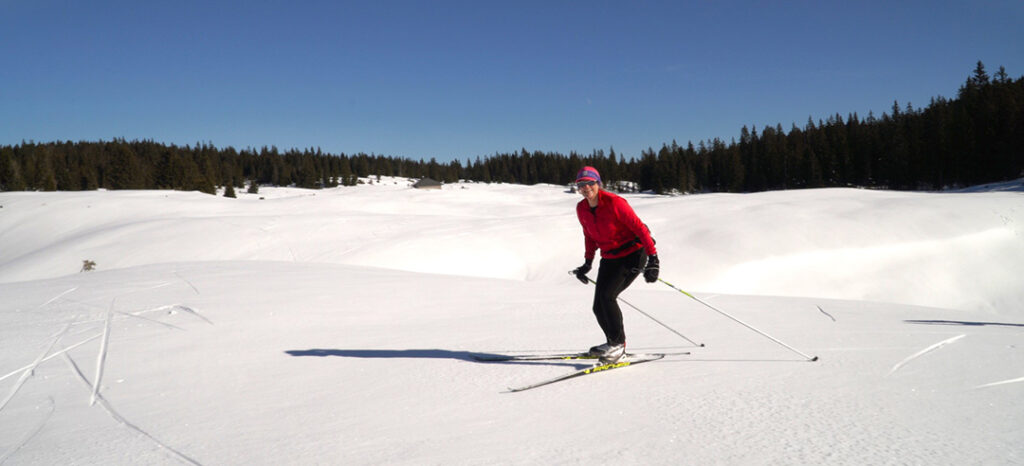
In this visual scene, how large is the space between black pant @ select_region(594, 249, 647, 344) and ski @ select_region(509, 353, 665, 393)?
21cm

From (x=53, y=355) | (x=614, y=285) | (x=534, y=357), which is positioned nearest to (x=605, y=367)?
(x=614, y=285)

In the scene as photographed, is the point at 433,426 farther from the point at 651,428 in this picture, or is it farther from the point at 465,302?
the point at 465,302

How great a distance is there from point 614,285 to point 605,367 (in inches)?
30.2

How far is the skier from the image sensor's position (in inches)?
187

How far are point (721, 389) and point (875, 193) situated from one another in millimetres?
23437

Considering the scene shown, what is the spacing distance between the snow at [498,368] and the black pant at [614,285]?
0.43 meters

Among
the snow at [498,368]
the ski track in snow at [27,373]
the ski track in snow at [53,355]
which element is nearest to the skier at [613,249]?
the snow at [498,368]

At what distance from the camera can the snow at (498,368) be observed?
118 inches

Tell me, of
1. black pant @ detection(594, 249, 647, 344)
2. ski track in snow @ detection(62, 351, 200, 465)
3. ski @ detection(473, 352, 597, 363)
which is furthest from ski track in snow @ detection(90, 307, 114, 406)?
black pant @ detection(594, 249, 647, 344)

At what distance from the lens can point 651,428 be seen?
316 centimetres

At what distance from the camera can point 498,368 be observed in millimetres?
4828

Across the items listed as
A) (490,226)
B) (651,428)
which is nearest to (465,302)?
(651,428)

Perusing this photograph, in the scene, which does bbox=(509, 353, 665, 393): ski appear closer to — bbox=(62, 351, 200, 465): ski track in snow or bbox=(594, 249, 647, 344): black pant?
bbox=(594, 249, 647, 344): black pant

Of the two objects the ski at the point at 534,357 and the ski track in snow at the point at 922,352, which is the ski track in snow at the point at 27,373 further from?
the ski track in snow at the point at 922,352
